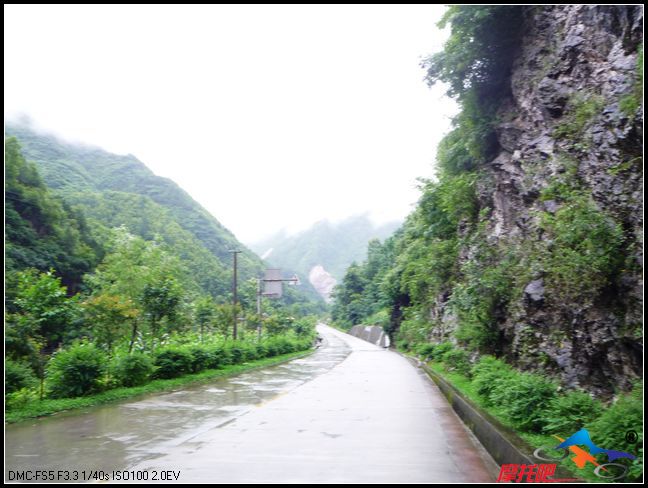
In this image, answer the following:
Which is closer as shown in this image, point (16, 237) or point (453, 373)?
point (453, 373)

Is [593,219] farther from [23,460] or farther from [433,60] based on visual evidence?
[433,60]

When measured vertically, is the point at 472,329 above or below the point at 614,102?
below

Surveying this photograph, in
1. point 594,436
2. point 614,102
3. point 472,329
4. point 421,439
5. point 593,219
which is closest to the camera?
point 594,436

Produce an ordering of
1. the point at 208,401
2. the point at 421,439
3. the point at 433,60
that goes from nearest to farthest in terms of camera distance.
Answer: the point at 421,439 → the point at 208,401 → the point at 433,60

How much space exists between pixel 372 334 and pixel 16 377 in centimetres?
6384

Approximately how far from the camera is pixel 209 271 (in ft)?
275

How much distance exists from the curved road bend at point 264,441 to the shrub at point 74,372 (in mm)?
1081

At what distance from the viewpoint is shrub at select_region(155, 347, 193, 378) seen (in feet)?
58.1

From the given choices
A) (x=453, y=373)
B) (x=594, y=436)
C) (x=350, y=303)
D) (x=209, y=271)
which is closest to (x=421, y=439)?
(x=594, y=436)

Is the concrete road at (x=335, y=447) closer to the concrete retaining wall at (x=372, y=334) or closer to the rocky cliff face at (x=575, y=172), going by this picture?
the rocky cliff face at (x=575, y=172)

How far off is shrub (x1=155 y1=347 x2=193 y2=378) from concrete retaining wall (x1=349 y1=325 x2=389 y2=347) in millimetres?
42485

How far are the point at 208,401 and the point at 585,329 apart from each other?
9.24 metres

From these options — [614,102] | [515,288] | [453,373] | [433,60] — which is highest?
[433,60]

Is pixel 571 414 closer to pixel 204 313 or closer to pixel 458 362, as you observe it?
pixel 458 362
